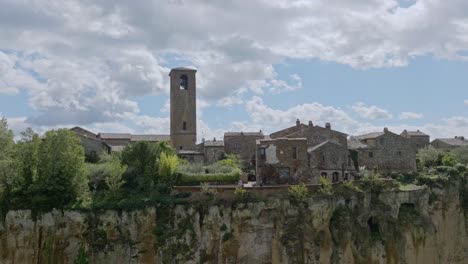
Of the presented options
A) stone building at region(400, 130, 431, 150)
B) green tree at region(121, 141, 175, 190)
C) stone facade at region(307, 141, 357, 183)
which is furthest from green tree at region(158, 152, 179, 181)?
stone building at region(400, 130, 431, 150)

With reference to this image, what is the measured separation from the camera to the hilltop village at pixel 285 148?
173 ft

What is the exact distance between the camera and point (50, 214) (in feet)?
128

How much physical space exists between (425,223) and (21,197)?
1303 inches

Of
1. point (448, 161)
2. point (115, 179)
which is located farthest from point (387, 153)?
point (115, 179)

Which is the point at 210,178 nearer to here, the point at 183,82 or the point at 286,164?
the point at 286,164

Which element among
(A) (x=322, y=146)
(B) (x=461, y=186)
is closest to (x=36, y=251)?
(A) (x=322, y=146)

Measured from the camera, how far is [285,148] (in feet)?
173

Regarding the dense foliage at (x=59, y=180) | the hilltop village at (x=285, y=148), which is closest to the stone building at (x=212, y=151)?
the hilltop village at (x=285, y=148)

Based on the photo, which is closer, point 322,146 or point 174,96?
point 322,146

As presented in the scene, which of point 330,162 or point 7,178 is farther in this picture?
point 330,162

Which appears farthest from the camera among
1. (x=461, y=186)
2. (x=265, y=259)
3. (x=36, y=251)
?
(x=461, y=186)

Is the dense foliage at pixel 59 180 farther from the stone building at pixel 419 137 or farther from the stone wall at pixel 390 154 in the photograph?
the stone building at pixel 419 137

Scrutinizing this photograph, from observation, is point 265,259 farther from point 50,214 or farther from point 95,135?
point 95,135

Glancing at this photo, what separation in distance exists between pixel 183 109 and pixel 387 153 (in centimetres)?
2549
